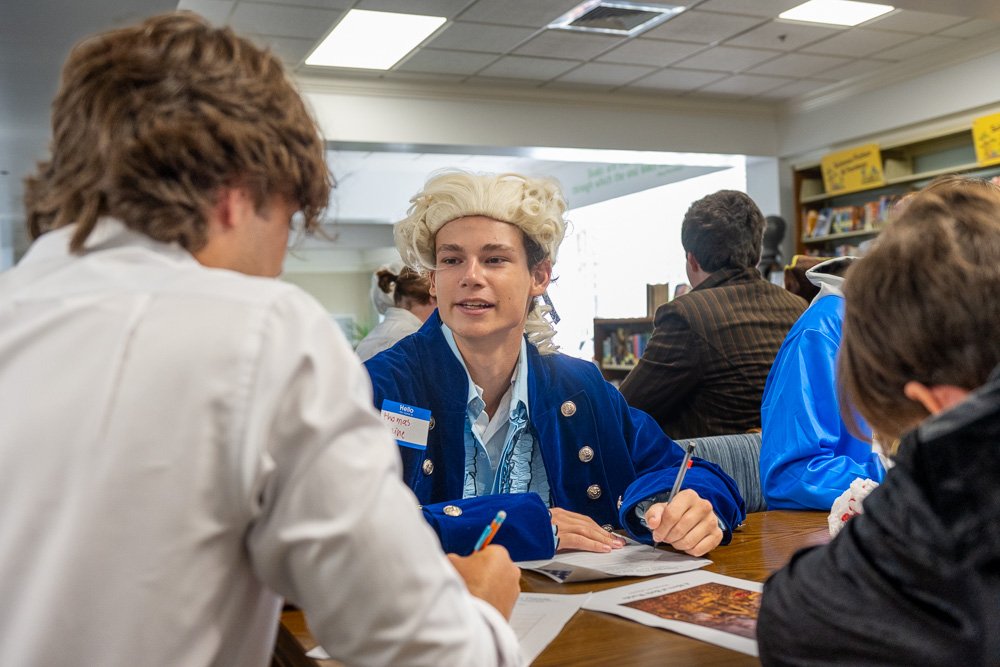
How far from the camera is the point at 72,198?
0.78 meters

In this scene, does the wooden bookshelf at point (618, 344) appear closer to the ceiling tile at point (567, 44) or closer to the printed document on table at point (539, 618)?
the ceiling tile at point (567, 44)

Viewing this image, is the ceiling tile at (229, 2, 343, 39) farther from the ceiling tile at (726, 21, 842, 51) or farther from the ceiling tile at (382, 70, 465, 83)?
the ceiling tile at (726, 21, 842, 51)

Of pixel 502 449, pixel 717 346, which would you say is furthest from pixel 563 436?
pixel 717 346

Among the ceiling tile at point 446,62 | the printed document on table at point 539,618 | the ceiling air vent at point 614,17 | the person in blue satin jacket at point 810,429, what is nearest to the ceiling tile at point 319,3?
the ceiling tile at point 446,62

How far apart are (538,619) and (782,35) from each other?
6.23 m

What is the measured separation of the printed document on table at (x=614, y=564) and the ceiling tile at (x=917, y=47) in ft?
21.1

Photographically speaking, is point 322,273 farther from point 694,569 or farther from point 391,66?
point 694,569

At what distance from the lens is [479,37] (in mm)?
6398

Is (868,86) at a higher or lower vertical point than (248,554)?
higher

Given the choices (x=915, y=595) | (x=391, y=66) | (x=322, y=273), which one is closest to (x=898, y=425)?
(x=915, y=595)

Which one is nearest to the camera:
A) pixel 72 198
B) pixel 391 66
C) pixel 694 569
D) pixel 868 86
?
pixel 72 198

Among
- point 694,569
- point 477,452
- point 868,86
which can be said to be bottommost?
point 694,569

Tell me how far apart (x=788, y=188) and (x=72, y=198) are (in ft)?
28.9

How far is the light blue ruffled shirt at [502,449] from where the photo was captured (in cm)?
190
